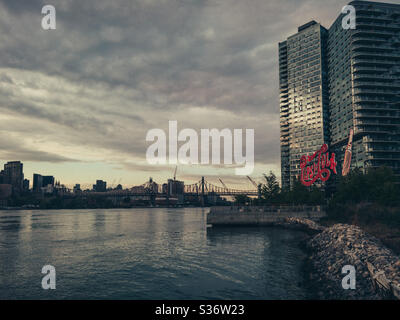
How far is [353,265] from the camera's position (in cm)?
3412

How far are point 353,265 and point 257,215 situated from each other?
2276 inches

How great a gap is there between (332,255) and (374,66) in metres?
151

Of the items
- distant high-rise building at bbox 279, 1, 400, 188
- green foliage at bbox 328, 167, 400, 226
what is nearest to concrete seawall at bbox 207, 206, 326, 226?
green foliage at bbox 328, 167, 400, 226

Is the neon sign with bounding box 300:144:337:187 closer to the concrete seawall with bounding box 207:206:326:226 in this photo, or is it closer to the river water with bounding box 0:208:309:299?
the concrete seawall with bounding box 207:206:326:226

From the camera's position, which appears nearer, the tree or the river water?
the river water

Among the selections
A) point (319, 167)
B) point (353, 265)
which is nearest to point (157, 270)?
point (353, 265)

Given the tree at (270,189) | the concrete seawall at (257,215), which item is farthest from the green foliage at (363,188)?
the tree at (270,189)

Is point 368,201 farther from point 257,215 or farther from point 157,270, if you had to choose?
point 157,270

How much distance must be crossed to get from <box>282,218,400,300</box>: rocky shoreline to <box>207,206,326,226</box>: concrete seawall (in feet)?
122

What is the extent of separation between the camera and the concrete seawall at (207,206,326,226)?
9062 cm

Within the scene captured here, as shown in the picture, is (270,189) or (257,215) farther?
(270,189)

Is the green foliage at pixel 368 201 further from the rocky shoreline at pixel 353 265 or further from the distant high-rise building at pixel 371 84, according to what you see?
the distant high-rise building at pixel 371 84

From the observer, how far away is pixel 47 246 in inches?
2314

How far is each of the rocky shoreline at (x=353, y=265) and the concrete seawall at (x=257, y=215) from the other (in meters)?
37.2
